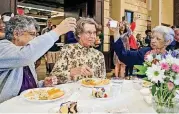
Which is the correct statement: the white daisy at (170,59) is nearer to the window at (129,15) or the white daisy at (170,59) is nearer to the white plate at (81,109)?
the white plate at (81,109)

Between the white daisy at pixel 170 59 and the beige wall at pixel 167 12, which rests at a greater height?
the beige wall at pixel 167 12

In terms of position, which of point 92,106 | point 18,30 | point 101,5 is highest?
point 101,5

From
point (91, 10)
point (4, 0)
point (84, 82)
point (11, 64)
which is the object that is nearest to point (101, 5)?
point (91, 10)

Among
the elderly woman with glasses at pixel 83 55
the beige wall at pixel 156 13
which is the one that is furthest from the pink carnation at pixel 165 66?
the beige wall at pixel 156 13

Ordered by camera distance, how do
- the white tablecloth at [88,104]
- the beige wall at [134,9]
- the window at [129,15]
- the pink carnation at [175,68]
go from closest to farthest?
the pink carnation at [175,68] → the white tablecloth at [88,104] → the beige wall at [134,9] → the window at [129,15]

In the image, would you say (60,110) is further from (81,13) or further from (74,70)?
(81,13)

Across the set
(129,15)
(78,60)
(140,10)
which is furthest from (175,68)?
(140,10)

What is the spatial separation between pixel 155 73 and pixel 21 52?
786 mm

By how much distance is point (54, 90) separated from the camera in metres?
1.50

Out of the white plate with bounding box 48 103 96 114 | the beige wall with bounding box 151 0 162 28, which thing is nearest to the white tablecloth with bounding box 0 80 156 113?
the white plate with bounding box 48 103 96 114

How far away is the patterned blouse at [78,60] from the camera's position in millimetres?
2238

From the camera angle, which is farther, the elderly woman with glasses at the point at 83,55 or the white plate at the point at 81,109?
the elderly woman with glasses at the point at 83,55

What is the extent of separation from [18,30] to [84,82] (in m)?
0.66

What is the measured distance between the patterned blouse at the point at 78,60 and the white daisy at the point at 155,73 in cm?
114
